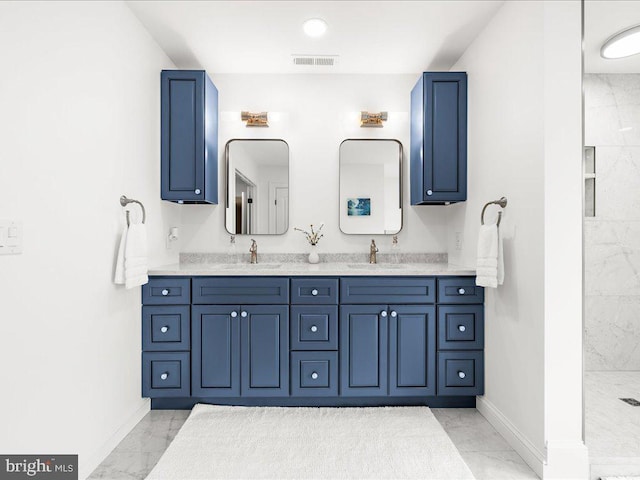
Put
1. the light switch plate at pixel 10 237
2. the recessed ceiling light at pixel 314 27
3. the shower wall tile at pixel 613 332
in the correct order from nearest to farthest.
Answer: the light switch plate at pixel 10 237
the recessed ceiling light at pixel 314 27
the shower wall tile at pixel 613 332

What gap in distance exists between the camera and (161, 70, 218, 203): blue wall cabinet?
8.66 ft

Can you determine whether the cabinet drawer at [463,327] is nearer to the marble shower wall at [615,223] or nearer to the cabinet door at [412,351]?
the cabinet door at [412,351]

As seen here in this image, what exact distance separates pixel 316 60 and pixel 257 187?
3.70 ft

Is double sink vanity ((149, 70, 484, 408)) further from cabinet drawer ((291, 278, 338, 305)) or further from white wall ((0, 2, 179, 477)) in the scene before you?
white wall ((0, 2, 179, 477))

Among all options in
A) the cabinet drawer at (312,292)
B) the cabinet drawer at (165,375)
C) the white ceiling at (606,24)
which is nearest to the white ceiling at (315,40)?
the white ceiling at (606,24)

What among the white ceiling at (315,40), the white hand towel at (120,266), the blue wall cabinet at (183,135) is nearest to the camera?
the white hand towel at (120,266)

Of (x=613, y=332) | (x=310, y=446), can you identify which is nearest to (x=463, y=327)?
(x=310, y=446)

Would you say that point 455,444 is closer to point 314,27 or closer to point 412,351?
point 412,351

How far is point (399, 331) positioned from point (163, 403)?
1.71m

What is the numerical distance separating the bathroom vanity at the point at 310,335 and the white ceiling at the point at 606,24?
1.75 m

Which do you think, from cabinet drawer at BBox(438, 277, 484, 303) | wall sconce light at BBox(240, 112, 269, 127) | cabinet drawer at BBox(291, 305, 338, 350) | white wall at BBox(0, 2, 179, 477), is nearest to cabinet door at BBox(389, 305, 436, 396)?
cabinet drawer at BBox(438, 277, 484, 303)

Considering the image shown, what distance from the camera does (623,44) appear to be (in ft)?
7.56

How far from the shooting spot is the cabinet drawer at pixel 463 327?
242 cm

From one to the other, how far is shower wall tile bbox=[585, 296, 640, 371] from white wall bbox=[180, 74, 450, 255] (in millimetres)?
1257
